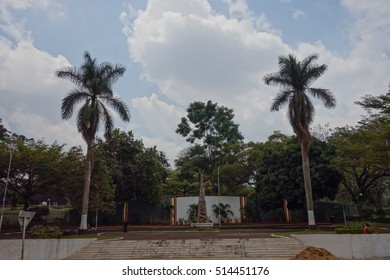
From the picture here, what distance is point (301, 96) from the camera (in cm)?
2508

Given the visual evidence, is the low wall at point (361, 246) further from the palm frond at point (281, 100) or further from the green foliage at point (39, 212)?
the green foliage at point (39, 212)

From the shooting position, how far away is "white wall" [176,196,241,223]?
124 feet

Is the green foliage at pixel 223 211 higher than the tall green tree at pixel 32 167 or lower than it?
lower

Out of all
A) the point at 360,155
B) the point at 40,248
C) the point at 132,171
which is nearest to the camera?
the point at 40,248

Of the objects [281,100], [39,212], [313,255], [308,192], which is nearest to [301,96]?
Result: [281,100]

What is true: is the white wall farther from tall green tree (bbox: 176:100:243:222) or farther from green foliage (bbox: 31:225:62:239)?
green foliage (bbox: 31:225:62:239)

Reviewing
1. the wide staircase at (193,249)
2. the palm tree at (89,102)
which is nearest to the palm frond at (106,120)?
the palm tree at (89,102)

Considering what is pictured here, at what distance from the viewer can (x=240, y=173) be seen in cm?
4197

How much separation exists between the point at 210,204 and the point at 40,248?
22.6m

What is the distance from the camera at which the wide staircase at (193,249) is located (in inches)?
661

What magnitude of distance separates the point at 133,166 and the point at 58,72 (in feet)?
54.1

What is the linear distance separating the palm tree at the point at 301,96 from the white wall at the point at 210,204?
1493 centimetres

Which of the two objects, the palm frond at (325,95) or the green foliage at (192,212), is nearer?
the palm frond at (325,95)

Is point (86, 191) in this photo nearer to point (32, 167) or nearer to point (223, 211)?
point (32, 167)
